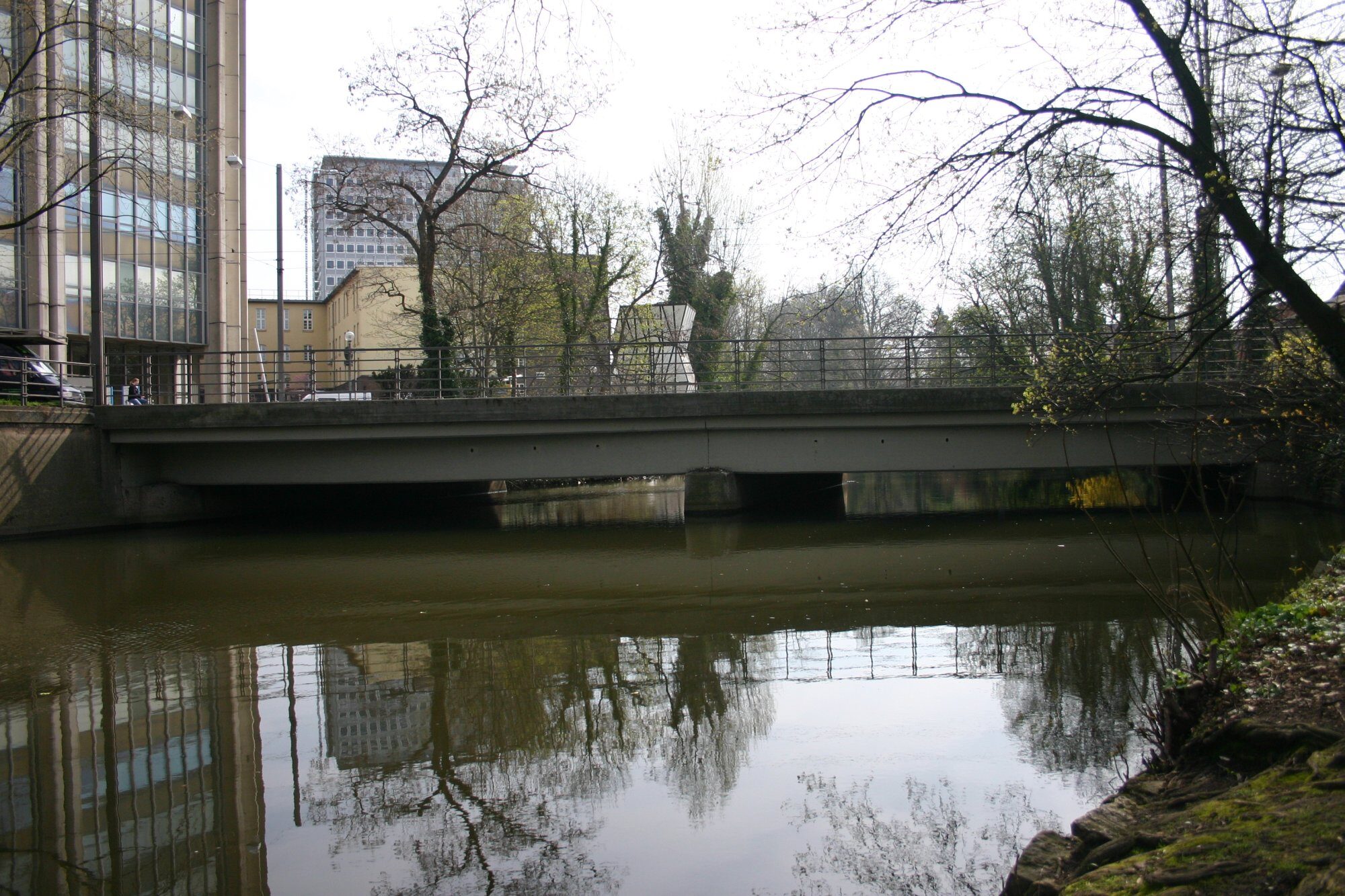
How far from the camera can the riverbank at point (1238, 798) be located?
314cm

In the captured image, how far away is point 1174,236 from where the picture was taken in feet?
26.5

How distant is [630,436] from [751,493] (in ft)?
11.5

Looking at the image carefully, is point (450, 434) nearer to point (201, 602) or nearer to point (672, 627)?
point (201, 602)

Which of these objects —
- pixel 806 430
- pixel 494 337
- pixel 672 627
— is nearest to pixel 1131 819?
pixel 672 627

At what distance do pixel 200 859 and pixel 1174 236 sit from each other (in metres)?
7.62

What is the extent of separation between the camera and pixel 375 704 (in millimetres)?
7219

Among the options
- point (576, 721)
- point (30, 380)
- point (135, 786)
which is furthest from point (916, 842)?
point (30, 380)

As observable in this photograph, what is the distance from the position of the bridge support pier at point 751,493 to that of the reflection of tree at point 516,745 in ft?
40.3

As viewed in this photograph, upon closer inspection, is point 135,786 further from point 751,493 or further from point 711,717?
point 751,493

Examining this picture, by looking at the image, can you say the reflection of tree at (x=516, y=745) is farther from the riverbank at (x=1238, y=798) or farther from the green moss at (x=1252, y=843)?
the green moss at (x=1252, y=843)

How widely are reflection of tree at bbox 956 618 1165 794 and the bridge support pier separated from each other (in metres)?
12.2

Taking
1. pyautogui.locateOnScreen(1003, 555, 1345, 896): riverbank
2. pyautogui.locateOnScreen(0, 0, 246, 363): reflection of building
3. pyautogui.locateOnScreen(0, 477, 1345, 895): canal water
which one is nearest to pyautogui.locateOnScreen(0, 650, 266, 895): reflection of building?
pyautogui.locateOnScreen(0, 477, 1345, 895): canal water

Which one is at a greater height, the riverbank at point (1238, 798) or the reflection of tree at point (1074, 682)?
the riverbank at point (1238, 798)

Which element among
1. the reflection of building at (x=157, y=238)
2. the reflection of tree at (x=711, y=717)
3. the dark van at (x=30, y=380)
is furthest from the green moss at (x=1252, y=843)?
the reflection of building at (x=157, y=238)
